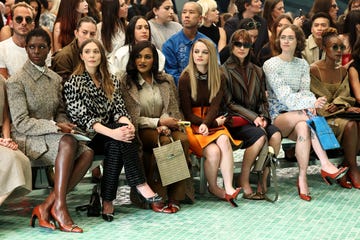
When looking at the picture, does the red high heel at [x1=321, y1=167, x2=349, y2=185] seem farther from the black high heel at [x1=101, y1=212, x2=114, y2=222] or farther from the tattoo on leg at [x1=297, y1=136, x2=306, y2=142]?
the black high heel at [x1=101, y1=212, x2=114, y2=222]

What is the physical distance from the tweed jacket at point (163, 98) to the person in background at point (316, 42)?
180cm

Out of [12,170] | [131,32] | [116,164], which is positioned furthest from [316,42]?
[12,170]

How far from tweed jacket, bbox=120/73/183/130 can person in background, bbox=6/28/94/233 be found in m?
0.54

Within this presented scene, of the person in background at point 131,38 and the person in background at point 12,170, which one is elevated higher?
the person in background at point 131,38

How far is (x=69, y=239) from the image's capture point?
564 centimetres

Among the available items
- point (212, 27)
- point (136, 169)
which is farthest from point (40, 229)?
point (212, 27)

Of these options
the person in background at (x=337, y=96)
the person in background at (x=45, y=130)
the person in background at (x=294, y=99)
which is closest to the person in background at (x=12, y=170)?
the person in background at (x=45, y=130)

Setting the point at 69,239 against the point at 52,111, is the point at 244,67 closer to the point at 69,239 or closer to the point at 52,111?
the point at 52,111

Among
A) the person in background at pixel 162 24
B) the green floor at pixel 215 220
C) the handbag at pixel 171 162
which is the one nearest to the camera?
the green floor at pixel 215 220

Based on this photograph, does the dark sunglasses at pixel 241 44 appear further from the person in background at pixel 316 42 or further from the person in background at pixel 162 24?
the person in background at pixel 316 42

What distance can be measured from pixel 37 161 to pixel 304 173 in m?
2.24

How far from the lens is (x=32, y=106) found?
6172mm

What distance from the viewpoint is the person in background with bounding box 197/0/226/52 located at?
8.40 m

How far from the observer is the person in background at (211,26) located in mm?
8398
